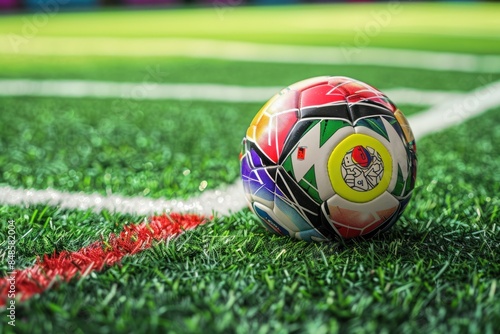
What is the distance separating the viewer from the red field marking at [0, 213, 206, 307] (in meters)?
1.86

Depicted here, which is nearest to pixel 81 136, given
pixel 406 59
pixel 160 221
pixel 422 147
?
pixel 160 221

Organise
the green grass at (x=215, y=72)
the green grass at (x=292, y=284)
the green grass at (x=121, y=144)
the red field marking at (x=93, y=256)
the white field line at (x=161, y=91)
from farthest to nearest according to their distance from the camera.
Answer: the green grass at (x=215, y=72), the white field line at (x=161, y=91), the green grass at (x=121, y=144), the red field marking at (x=93, y=256), the green grass at (x=292, y=284)

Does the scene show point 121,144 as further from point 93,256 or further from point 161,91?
point 161,91

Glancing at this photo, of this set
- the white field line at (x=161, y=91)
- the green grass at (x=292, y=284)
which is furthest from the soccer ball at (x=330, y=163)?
the white field line at (x=161, y=91)

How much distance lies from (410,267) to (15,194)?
1.84 m

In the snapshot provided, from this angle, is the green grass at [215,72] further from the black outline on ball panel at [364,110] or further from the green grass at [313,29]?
the black outline on ball panel at [364,110]

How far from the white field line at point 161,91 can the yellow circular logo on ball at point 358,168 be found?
343 centimetres

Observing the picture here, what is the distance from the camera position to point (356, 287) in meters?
1.87

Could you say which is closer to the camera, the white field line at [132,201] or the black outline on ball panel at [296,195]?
the black outline on ball panel at [296,195]

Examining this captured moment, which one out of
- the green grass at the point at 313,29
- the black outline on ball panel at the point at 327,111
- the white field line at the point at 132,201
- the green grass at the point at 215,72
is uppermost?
the black outline on ball panel at the point at 327,111

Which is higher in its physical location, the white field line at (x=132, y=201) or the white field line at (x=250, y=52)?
the white field line at (x=132, y=201)

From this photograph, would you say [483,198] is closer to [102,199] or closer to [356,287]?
[356,287]

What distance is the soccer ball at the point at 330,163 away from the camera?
2102 mm

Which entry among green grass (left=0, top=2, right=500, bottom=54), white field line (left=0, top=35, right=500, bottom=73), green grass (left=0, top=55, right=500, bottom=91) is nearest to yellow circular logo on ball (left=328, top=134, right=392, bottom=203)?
green grass (left=0, top=55, right=500, bottom=91)
